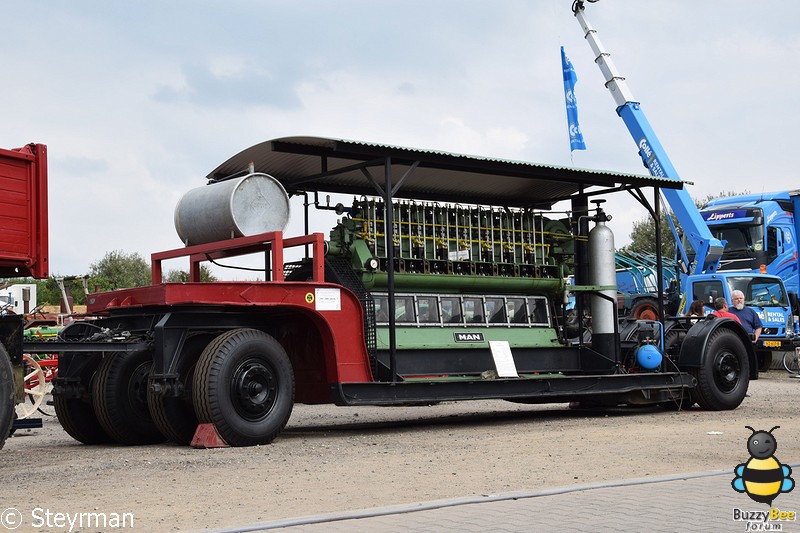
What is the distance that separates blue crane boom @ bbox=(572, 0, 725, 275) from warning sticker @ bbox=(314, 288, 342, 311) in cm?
1654

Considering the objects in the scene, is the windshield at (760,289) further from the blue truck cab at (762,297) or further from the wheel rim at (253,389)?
the wheel rim at (253,389)

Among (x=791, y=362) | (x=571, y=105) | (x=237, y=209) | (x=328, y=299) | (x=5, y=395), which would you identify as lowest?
(x=791, y=362)

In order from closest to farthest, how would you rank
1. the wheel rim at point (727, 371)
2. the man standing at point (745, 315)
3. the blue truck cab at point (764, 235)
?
1. the wheel rim at point (727, 371)
2. the man standing at point (745, 315)
3. the blue truck cab at point (764, 235)

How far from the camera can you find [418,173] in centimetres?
1495

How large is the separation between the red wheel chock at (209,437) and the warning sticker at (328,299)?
1.95 m

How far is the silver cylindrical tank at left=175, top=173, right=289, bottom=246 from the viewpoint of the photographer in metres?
12.3

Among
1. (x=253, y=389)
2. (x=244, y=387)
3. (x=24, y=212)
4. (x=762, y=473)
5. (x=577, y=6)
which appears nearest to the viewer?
(x=762, y=473)

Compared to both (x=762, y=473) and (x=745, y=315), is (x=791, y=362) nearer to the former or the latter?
(x=745, y=315)

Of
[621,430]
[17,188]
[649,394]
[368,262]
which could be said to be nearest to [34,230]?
[17,188]

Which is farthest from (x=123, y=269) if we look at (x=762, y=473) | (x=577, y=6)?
(x=762, y=473)

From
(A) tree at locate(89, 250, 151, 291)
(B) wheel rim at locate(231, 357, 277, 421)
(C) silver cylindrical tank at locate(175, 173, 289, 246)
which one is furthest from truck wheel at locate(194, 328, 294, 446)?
(A) tree at locate(89, 250, 151, 291)

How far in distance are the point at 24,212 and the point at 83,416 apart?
3775mm

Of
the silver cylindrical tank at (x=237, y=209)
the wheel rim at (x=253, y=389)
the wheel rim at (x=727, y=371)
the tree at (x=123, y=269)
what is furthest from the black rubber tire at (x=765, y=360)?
the tree at (x=123, y=269)

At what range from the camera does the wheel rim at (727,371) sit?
52.2ft
